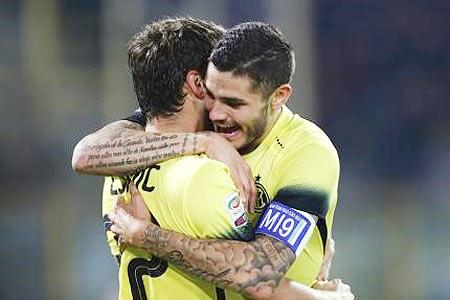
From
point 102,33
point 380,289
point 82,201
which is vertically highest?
point 102,33

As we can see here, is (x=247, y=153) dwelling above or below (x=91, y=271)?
above

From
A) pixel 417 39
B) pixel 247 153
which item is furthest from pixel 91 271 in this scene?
pixel 247 153

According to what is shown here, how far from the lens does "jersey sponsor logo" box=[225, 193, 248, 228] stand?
2.62m

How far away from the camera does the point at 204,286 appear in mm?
2779

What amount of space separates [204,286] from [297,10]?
381cm

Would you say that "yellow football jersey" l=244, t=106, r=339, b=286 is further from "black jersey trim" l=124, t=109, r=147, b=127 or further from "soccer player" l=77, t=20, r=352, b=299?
"black jersey trim" l=124, t=109, r=147, b=127

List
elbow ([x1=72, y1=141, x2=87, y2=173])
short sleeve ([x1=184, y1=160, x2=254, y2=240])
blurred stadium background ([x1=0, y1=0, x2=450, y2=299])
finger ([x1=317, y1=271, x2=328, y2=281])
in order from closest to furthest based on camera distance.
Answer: short sleeve ([x1=184, y1=160, x2=254, y2=240])
elbow ([x1=72, y1=141, x2=87, y2=173])
finger ([x1=317, y1=271, x2=328, y2=281])
blurred stadium background ([x1=0, y1=0, x2=450, y2=299])

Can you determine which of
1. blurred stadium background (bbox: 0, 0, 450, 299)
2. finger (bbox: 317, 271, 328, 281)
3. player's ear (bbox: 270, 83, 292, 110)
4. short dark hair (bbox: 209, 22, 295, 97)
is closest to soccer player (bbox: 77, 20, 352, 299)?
short dark hair (bbox: 209, 22, 295, 97)

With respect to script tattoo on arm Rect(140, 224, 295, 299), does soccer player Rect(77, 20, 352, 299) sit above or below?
above

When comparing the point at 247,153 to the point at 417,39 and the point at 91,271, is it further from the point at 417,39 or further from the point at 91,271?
the point at 417,39

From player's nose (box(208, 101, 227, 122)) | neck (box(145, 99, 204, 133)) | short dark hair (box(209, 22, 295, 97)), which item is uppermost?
short dark hair (box(209, 22, 295, 97))

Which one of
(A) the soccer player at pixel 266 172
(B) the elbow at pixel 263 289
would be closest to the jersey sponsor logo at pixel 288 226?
(A) the soccer player at pixel 266 172

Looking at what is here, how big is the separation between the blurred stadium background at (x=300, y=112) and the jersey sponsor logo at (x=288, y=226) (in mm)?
3449

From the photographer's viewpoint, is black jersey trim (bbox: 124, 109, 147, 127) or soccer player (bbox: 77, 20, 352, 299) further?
black jersey trim (bbox: 124, 109, 147, 127)
